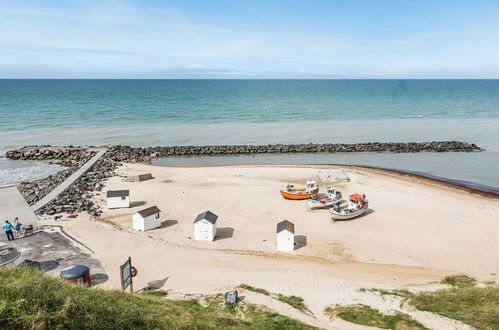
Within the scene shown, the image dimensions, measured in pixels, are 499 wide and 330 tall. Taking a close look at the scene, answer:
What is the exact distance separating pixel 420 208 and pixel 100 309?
24600 millimetres

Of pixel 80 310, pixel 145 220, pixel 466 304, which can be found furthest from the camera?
pixel 145 220

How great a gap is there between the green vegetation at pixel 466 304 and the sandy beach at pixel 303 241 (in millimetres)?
1415

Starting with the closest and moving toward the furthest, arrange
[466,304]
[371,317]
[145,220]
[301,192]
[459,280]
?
[371,317] → [466,304] → [459,280] → [145,220] → [301,192]

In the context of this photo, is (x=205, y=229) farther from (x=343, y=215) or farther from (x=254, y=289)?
(x=343, y=215)

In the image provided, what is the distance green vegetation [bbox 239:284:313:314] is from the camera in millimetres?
13870

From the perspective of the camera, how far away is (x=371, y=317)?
1318cm

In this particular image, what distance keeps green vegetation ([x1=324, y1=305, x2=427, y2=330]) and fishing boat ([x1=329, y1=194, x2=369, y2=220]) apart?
10709 millimetres

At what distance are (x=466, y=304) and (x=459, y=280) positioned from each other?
115 inches

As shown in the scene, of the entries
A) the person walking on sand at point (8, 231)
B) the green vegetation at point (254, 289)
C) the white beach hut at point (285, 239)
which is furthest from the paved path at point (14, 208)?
the white beach hut at point (285, 239)

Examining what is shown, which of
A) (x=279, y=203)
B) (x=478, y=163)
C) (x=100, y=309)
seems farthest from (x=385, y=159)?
(x=100, y=309)

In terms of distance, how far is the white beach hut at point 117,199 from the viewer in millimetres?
26594

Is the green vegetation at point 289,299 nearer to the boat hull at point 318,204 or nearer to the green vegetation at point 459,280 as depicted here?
the green vegetation at point 459,280

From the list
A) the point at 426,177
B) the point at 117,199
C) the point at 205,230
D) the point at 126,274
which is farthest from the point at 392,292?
the point at 426,177

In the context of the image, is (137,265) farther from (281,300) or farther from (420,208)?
(420,208)
